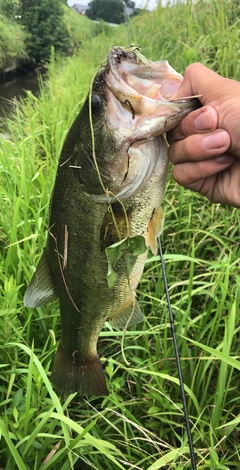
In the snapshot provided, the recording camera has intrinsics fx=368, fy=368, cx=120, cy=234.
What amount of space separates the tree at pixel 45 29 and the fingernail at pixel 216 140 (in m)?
8.70

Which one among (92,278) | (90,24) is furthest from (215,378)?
(90,24)

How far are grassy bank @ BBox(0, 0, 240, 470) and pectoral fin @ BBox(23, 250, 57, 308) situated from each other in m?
0.13

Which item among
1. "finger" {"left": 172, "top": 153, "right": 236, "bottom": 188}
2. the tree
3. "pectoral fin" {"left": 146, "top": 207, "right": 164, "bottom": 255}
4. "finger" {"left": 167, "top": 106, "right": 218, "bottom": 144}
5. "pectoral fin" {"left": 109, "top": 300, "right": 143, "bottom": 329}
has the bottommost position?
"pectoral fin" {"left": 109, "top": 300, "right": 143, "bottom": 329}

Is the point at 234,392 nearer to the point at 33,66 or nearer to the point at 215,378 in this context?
the point at 215,378

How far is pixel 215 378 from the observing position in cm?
195

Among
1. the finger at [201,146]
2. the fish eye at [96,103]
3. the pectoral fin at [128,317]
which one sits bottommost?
the pectoral fin at [128,317]

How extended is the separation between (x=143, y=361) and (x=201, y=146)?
115cm

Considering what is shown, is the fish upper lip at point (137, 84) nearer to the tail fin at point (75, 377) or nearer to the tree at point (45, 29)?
the tail fin at point (75, 377)

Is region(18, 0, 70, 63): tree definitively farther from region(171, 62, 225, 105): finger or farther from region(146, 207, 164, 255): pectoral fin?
region(146, 207, 164, 255): pectoral fin

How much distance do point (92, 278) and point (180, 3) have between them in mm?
4760

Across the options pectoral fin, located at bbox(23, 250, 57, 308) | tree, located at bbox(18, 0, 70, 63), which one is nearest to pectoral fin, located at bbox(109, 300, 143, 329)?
pectoral fin, located at bbox(23, 250, 57, 308)

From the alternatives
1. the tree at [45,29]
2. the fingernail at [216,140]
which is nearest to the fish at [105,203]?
the fingernail at [216,140]

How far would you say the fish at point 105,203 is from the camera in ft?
3.75

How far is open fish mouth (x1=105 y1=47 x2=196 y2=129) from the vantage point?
1.10 metres
